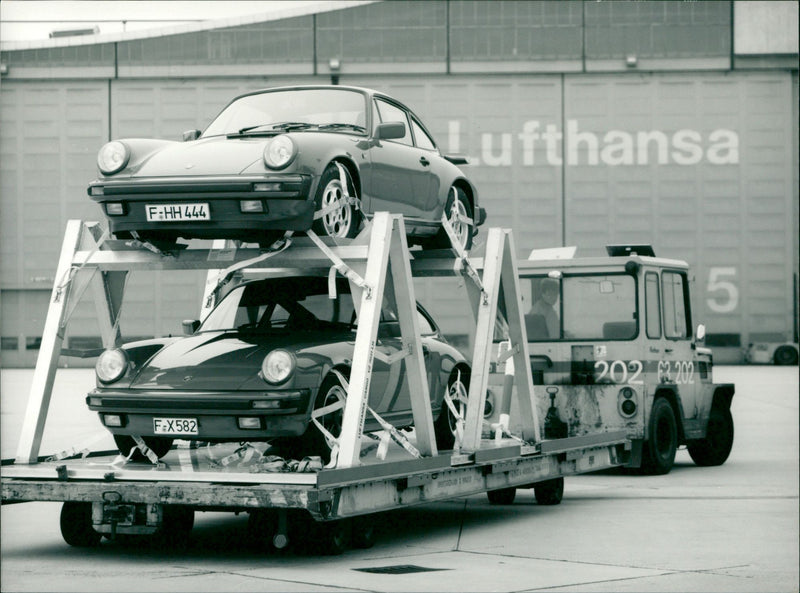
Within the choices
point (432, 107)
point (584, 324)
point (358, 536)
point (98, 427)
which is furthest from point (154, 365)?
point (432, 107)

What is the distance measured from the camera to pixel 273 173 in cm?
820

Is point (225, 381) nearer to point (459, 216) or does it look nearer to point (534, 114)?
point (459, 216)

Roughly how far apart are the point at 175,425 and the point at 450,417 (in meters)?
2.89

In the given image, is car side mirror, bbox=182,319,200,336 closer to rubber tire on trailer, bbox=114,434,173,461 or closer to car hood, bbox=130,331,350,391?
car hood, bbox=130,331,350,391

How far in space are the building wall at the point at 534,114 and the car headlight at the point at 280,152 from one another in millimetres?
38636

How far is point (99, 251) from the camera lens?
908 centimetres

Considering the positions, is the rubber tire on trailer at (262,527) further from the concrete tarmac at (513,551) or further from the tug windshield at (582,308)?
the tug windshield at (582,308)

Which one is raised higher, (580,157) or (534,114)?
(534,114)

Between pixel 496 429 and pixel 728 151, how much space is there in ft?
130

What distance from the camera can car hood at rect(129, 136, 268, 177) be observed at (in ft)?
27.5

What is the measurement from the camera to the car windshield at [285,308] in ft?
31.0

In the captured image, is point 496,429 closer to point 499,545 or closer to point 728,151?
point 499,545

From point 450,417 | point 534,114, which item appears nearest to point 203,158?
point 450,417

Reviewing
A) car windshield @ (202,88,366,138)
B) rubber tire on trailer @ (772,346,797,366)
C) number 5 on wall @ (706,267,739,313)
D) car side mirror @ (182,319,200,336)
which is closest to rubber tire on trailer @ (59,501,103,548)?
car side mirror @ (182,319,200,336)
